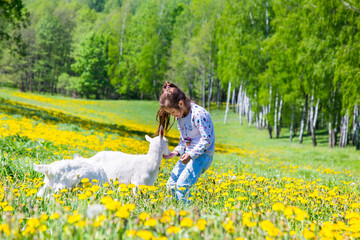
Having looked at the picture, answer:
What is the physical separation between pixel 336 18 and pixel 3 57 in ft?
187

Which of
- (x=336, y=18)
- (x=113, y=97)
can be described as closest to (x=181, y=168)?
(x=336, y=18)

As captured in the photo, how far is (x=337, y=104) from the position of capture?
17484mm

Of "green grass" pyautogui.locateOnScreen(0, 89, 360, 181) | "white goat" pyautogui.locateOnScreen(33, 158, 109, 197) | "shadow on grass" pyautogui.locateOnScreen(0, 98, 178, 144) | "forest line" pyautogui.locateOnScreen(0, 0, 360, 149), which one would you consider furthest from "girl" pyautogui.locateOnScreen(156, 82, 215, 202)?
"shadow on grass" pyautogui.locateOnScreen(0, 98, 178, 144)

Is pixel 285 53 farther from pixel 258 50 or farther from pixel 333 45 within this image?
pixel 258 50

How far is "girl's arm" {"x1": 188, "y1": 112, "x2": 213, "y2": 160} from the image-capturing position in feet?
11.9

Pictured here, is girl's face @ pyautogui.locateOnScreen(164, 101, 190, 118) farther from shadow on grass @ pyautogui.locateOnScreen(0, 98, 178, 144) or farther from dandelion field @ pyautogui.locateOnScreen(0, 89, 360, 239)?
shadow on grass @ pyautogui.locateOnScreen(0, 98, 178, 144)

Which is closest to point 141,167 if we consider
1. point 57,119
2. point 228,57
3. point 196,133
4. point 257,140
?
point 196,133

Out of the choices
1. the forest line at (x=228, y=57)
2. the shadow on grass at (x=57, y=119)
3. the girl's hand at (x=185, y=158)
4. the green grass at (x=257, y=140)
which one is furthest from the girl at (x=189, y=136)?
the shadow on grass at (x=57, y=119)

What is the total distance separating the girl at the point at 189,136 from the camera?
3.68 metres

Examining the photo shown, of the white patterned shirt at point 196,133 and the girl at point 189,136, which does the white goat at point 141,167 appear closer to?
the girl at point 189,136

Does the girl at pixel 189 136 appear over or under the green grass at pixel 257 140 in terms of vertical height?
over

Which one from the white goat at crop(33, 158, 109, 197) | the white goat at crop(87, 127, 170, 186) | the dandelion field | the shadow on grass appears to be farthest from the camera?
the shadow on grass

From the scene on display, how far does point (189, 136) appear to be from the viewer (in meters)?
4.01

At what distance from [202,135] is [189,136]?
33 cm
